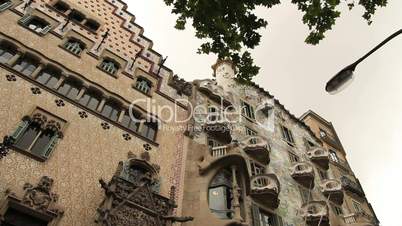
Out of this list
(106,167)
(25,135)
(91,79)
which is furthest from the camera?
(91,79)

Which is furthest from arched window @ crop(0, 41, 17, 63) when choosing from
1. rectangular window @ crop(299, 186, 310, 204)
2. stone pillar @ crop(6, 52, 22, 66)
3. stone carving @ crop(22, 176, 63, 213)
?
rectangular window @ crop(299, 186, 310, 204)

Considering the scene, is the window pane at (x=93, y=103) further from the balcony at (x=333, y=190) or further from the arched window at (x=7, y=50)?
the balcony at (x=333, y=190)

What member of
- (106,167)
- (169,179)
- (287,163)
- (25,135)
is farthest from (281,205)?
(25,135)

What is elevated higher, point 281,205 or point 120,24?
point 120,24

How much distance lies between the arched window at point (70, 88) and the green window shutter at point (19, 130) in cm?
226

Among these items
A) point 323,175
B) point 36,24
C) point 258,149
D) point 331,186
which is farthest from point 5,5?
point 323,175

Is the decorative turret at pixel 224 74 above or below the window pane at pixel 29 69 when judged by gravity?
above

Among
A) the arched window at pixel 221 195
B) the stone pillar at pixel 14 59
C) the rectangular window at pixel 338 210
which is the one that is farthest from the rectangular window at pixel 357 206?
the stone pillar at pixel 14 59

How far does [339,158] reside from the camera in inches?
1113

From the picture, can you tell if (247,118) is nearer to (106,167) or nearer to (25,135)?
(106,167)

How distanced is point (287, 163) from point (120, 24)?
13343 millimetres

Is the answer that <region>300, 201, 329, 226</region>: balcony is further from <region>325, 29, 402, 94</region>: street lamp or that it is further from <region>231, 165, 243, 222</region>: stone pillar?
<region>325, 29, 402, 94</region>: street lamp

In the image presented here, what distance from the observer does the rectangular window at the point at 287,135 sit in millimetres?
23345

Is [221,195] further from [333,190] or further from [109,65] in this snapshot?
[333,190]
